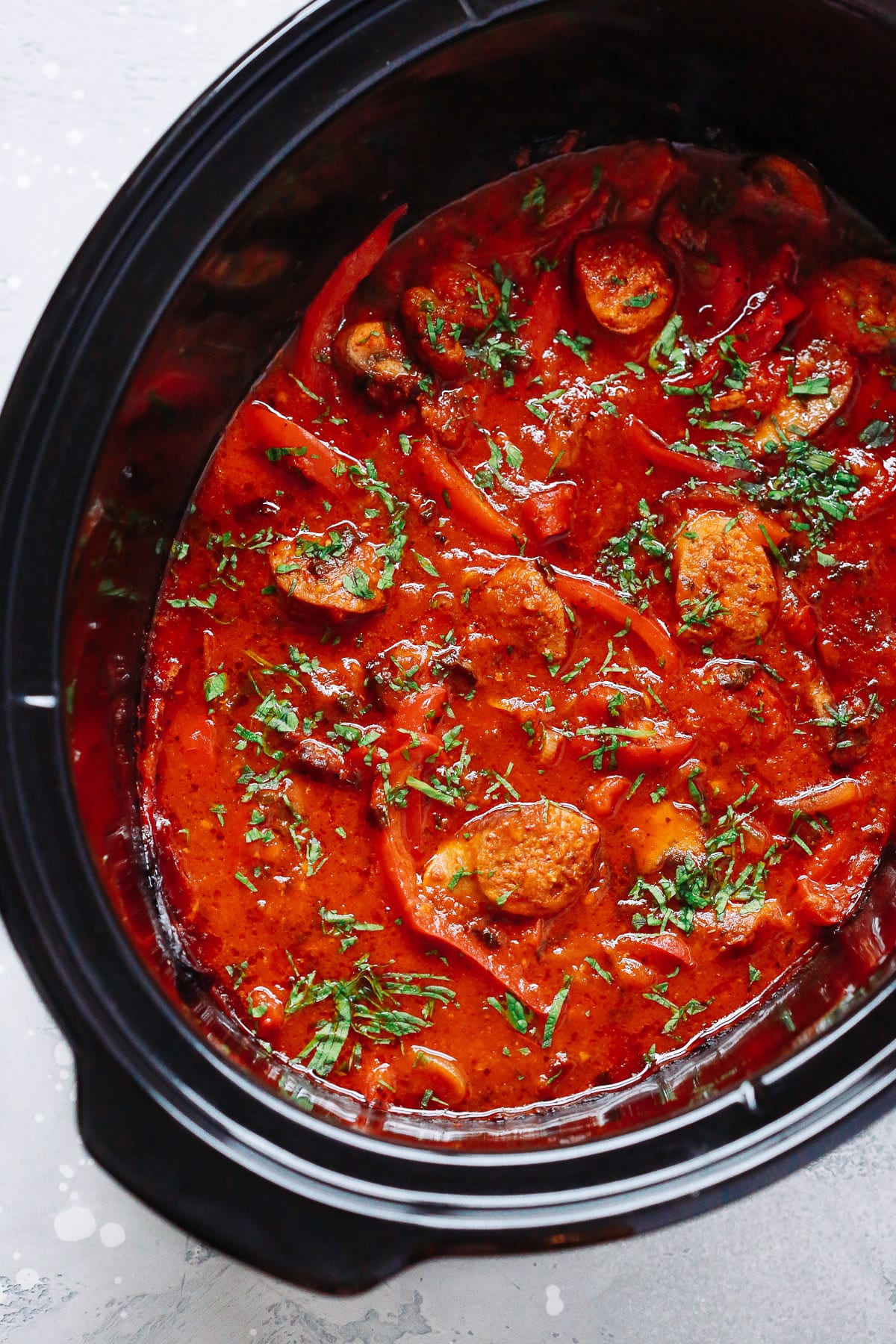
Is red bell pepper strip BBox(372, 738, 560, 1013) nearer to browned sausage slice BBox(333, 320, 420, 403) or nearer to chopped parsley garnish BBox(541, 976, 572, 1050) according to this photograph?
chopped parsley garnish BBox(541, 976, 572, 1050)

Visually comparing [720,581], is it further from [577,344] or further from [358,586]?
[358,586]

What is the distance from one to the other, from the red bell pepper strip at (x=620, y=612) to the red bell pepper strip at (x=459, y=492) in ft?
0.67

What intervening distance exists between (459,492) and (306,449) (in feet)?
1.44

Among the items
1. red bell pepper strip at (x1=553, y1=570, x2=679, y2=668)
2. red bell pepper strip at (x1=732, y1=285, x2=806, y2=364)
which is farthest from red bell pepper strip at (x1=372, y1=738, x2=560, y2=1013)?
red bell pepper strip at (x1=732, y1=285, x2=806, y2=364)

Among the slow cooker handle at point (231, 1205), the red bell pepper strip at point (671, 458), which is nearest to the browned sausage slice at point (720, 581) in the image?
the red bell pepper strip at point (671, 458)

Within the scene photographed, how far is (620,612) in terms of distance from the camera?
10.1 feet

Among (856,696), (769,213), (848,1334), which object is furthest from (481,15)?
(848,1334)

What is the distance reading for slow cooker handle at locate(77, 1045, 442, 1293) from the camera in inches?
97.3

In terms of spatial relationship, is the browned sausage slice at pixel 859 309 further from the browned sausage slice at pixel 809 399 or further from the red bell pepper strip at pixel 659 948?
the red bell pepper strip at pixel 659 948

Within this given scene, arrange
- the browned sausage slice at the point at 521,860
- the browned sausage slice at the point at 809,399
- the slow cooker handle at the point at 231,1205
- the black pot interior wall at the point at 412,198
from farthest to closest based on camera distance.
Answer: the browned sausage slice at the point at 809,399 < the browned sausage slice at the point at 521,860 < the black pot interior wall at the point at 412,198 < the slow cooker handle at the point at 231,1205

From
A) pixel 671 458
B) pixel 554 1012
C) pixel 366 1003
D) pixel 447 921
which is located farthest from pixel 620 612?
pixel 366 1003

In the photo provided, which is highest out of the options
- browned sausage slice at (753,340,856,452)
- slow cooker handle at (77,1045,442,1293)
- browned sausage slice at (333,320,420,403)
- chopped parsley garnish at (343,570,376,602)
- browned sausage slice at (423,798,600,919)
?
browned sausage slice at (333,320,420,403)

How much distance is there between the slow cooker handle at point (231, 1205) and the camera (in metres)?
2.47

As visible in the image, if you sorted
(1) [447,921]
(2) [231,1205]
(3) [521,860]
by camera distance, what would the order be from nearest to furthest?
(2) [231,1205] → (3) [521,860] → (1) [447,921]
